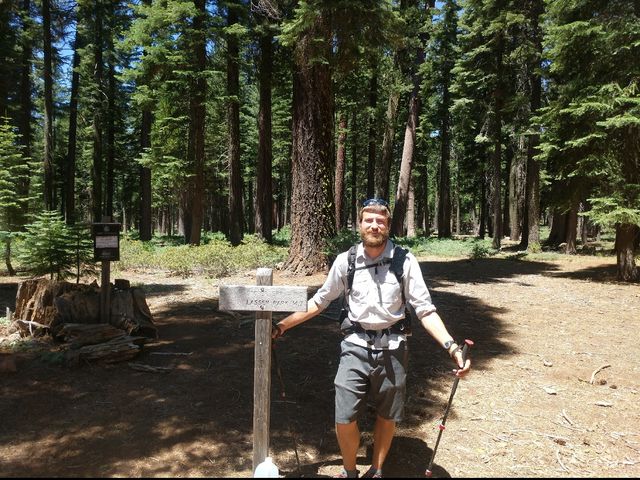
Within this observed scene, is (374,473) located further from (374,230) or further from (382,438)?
(374,230)

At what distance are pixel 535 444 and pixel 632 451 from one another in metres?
0.88

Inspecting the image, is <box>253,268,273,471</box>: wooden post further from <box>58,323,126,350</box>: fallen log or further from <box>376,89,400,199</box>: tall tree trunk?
<box>376,89,400,199</box>: tall tree trunk

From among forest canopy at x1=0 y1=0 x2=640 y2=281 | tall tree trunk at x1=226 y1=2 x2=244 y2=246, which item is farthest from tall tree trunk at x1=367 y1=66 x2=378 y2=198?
tall tree trunk at x1=226 y1=2 x2=244 y2=246

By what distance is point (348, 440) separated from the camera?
308 cm


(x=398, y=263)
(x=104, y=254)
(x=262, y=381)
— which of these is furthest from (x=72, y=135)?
(x=398, y=263)

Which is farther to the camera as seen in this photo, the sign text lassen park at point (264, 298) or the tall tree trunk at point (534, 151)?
the tall tree trunk at point (534, 151)

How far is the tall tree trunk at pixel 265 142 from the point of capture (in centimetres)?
1702

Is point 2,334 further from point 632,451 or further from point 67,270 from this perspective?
point 632,451

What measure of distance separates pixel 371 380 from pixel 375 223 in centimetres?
112

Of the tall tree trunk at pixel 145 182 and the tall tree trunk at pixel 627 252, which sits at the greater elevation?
the tall tree trunk at pixel 145 182

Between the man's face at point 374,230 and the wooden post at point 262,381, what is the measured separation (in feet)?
2.59

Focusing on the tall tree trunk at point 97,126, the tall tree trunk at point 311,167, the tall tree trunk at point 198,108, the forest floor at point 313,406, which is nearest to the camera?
the forest floor at point 313,406

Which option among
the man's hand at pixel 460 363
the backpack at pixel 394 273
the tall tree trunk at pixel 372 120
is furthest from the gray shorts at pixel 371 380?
the tall tree trunk at pixel 372 120

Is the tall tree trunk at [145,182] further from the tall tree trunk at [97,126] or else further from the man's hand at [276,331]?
the man's hand at [276,331]
